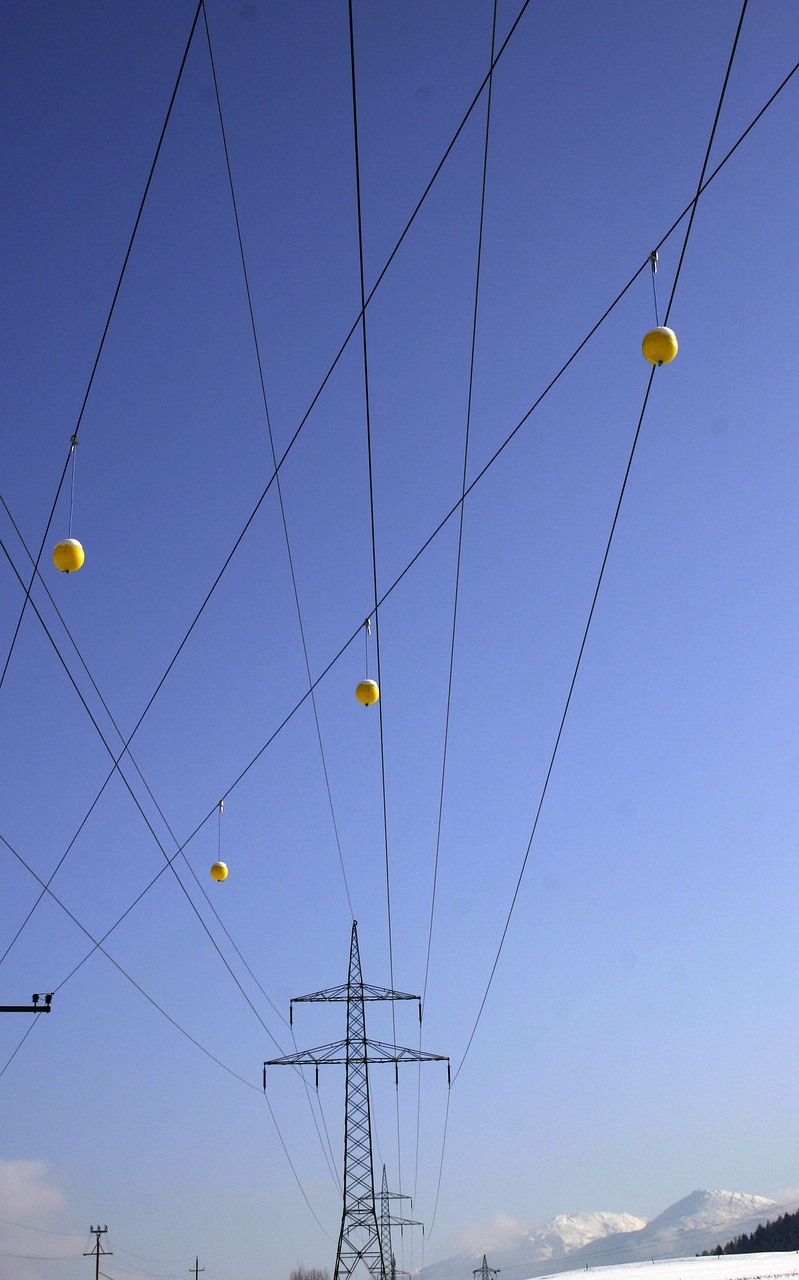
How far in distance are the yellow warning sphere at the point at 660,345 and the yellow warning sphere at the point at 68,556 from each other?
18.3 feet

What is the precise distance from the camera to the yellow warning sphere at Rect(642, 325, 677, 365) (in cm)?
771

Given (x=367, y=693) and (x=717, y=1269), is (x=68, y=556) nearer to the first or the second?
(x=367, y=693)

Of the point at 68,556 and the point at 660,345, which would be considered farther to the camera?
the point at 68,556

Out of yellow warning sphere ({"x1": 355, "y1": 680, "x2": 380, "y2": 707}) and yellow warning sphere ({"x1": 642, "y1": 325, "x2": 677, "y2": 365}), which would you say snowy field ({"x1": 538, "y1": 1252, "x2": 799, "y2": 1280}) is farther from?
yellow warning sphere ({"x1": 642, "y1": 325, "x2": 677, "y2": 365})

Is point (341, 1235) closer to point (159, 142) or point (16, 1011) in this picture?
point (16, 1011)

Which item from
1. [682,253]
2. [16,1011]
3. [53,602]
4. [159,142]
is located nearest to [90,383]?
[159,142]

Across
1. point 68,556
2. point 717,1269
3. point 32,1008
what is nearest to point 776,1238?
point 717,1269

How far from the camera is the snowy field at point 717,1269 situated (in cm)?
2398

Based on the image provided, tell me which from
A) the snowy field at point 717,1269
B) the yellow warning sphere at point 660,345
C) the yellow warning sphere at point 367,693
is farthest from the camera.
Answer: the snowy field at point 717,1269

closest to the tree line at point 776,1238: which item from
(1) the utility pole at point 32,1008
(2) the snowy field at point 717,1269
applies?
(2) the snowy field at point 717,1269

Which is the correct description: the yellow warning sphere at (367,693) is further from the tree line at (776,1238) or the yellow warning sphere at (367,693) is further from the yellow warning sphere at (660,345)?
the tree line at (776,1238)

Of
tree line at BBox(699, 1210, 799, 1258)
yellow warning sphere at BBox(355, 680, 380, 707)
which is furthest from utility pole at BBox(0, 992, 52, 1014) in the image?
tree line at BBox(699, 1210, 799, 1258)

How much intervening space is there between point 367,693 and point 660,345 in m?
5.85

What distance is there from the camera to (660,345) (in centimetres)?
772
